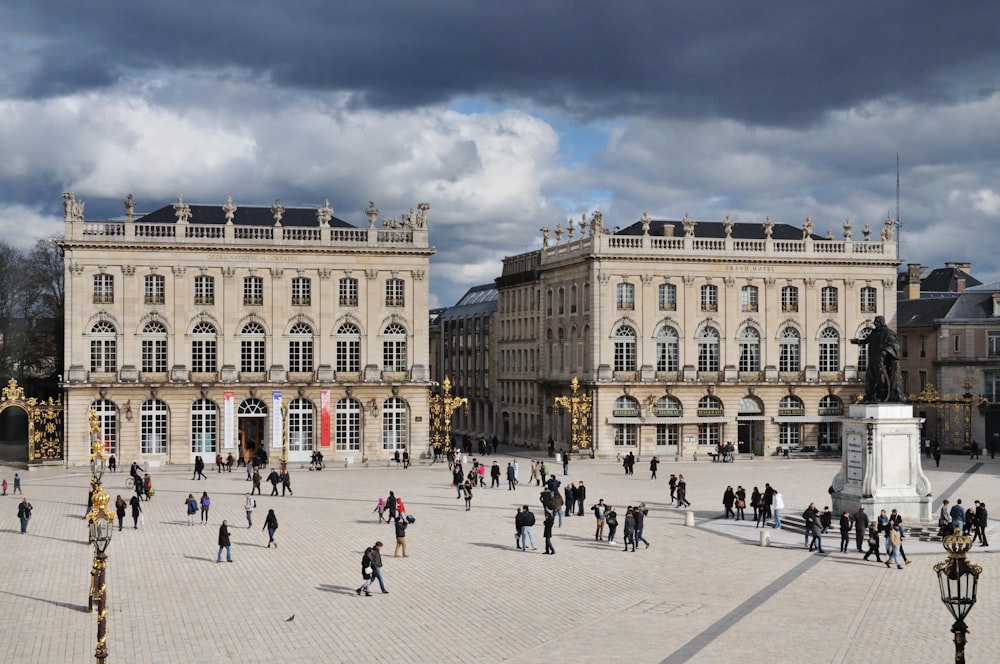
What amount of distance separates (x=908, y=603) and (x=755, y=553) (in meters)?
8.38

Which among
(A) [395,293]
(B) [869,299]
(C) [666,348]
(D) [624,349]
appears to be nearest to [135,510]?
(A) [395,293]

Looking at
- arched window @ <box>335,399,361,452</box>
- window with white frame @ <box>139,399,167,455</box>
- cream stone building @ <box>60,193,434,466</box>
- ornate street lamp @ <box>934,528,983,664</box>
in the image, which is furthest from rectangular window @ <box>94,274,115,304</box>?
ornate street lamp @ <box>934,528,983,664</box>

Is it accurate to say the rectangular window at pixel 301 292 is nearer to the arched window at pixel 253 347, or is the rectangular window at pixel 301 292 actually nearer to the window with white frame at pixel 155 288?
the arched window at pixel 253 347

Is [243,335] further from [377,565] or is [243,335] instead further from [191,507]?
[377,565]

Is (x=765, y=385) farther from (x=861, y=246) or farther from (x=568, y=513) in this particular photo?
(x=568, y=513)

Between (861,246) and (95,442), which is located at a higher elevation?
(861,246)

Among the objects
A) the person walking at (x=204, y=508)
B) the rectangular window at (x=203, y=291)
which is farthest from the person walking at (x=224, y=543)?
the rectangular window at (x=203, y=291)

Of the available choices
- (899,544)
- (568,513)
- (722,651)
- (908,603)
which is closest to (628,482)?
(568,513)

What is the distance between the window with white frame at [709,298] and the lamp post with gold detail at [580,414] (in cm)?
958

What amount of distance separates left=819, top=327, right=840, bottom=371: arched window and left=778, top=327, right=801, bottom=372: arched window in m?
1.65

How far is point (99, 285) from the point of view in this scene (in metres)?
71.7

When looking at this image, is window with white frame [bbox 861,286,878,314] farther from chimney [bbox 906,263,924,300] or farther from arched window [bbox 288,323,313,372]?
arched window [bbox 288,323,313,372]

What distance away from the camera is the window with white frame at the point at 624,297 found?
7969cm

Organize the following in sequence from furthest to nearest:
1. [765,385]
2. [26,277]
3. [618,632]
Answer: [26,277], [765,385], [618,632]
